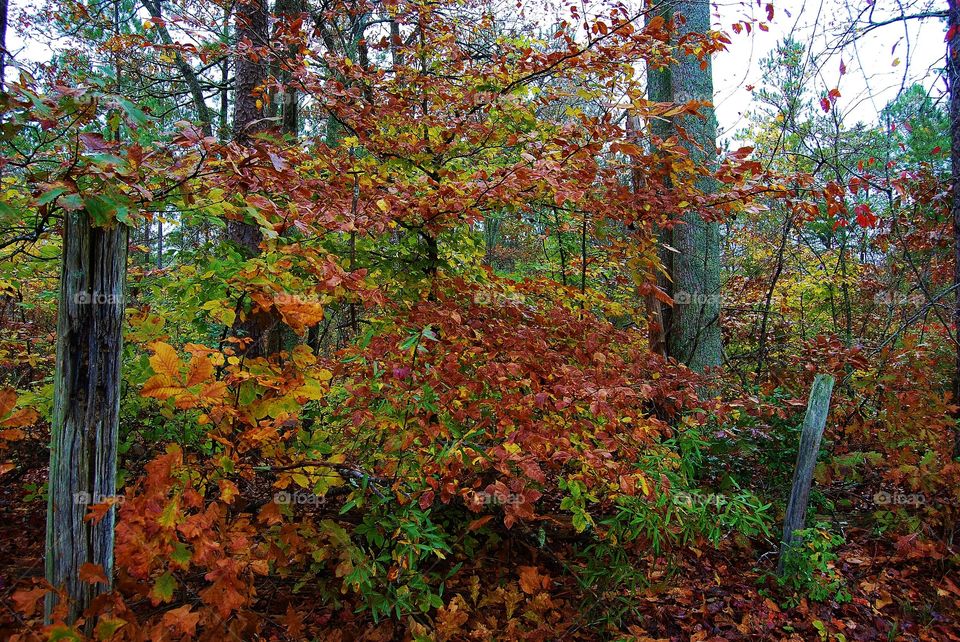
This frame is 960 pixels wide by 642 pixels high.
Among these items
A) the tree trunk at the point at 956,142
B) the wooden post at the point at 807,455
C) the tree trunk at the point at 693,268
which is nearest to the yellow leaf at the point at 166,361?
the wooden post at the point at 807,455

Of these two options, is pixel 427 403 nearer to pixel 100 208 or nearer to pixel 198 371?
pixel 198 371

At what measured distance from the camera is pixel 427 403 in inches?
114

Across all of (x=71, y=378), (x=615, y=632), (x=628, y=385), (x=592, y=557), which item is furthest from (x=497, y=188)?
(x=615, y=632)

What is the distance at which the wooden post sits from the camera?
3621 mm

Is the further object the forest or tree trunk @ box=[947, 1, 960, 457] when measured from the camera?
tree trunk @ box=[947, 1, 960, 457]

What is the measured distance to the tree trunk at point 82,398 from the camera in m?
1.95

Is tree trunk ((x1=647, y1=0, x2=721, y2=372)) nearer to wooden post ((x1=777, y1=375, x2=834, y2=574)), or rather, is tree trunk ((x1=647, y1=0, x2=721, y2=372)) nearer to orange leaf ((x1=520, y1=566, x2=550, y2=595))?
wooden post ((x1=777, y1=375, x2=834, y2=574))

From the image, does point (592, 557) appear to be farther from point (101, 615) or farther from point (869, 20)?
point (869, 20)

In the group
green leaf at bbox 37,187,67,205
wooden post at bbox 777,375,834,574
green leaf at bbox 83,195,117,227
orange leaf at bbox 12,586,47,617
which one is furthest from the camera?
wooden post at bbox 777,375,834,574

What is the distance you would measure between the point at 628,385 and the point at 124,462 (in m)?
3.68

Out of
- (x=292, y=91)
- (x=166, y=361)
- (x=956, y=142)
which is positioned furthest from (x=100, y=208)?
(x=956, y=142)

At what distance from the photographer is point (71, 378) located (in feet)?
6.46

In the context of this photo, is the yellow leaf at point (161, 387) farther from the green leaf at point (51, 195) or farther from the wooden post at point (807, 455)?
the wooden post at point (807, 455)

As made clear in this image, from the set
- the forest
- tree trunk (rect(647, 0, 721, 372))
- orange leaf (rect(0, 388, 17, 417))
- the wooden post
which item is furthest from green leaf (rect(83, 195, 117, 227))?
tree trunk (rect(647, 0, 721, 372))
